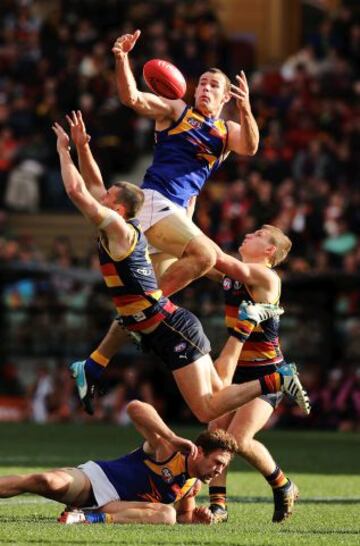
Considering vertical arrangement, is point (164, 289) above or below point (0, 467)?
above

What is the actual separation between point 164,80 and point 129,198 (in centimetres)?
170

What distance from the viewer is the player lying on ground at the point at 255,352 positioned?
11266 millimetres

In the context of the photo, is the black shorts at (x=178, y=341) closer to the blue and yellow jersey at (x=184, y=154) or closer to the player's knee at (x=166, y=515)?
the player's knee at (x=166, y=515)

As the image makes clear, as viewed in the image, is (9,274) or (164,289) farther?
(9,274)

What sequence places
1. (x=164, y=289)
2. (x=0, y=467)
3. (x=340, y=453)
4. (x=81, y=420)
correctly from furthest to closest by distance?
(x=81, y=420), (x=340, y=453), (x=0, y=467), (x=164, y=289)

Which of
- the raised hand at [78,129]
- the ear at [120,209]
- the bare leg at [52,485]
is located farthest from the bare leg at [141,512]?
the raised hand at [78,129]

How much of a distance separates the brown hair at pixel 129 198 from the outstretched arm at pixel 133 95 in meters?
1.29

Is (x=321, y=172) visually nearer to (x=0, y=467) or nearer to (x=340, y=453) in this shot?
(x=340, y=453)

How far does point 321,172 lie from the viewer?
24.3 metres

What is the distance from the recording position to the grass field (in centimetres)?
966

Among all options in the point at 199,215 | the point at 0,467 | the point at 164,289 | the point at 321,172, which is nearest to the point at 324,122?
the point at 321,172

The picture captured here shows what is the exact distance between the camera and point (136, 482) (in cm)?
1051

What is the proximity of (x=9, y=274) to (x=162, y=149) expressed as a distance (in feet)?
39.5

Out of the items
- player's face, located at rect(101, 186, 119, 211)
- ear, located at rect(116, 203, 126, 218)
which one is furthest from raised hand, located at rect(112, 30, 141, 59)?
ear, located at rect(116, 203, 126, 218)
